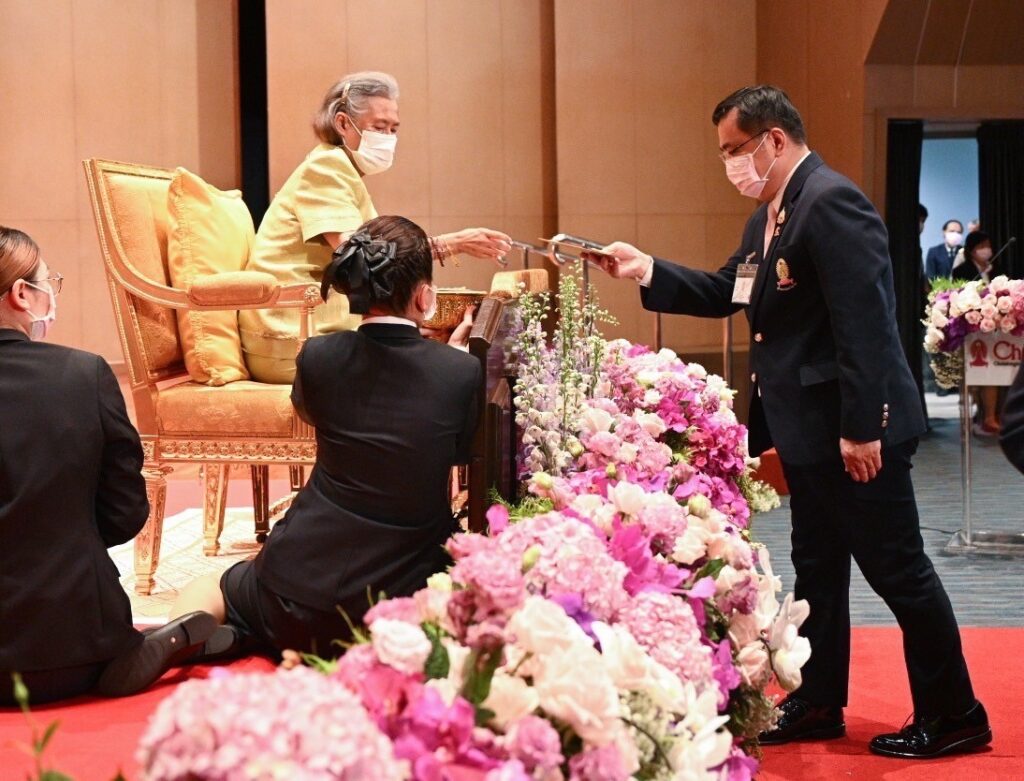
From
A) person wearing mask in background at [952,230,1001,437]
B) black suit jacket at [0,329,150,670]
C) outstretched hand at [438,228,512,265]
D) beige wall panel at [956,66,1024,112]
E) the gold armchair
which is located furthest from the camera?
person wearing mask in background at [952,230,1001,437]

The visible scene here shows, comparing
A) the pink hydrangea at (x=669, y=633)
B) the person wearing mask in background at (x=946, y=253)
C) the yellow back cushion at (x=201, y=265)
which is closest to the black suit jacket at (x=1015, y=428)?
the pink hydrangea at (x=669, y=633)

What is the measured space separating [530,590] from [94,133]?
8114 millimetres

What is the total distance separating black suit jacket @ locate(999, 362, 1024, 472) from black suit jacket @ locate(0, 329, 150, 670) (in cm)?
184

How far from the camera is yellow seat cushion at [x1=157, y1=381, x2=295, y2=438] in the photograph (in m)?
4.10

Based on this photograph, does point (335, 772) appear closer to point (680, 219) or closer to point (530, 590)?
point (530, 590)

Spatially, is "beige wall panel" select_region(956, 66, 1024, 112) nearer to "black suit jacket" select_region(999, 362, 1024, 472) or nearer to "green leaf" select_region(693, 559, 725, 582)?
"green leaf" select_region(693, 559, 725, 582)

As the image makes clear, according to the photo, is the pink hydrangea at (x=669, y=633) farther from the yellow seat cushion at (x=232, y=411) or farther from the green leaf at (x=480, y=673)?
the yellow seat cushion at (x=232, y=411)

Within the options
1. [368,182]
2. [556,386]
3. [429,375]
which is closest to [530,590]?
[429,375]

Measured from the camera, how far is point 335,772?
1.18 meters

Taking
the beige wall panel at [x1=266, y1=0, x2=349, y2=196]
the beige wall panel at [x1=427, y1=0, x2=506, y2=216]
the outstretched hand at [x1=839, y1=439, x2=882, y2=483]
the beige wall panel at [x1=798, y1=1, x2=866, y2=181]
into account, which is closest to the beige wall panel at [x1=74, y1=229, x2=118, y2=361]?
the beige wall panel at [x1=266, y1=0, x2=349, y2=196]

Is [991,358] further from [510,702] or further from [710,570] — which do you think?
[510,702]

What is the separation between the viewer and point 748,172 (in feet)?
10.7

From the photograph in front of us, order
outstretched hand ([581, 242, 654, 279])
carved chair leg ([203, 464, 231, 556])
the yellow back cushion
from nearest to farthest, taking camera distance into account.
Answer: outstretched hand ([581, 242, 654, 279]) < the yellow back cushion < carved chair leg ([203, 464, 231, 556])

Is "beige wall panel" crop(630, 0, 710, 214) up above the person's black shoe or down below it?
above
